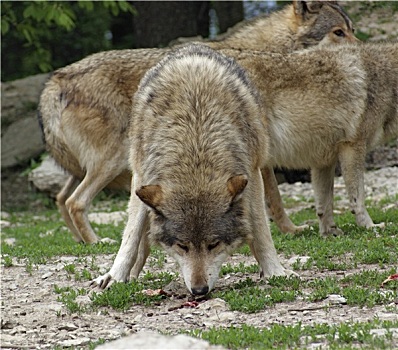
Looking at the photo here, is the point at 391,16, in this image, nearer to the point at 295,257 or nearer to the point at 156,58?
the point at 156,58

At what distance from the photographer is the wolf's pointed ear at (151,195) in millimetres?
5711

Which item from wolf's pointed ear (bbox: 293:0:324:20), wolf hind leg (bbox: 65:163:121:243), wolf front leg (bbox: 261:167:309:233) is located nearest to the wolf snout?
wolf front leg (bbox: 261:167:309:233)

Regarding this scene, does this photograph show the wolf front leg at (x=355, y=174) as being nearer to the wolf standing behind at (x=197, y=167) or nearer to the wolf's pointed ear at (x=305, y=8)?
the wolf standing behind at (x=197, y=167)

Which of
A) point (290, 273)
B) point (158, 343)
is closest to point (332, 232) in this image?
point (290, 273)

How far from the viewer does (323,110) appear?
8609mm

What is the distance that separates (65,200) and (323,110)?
3268 mm

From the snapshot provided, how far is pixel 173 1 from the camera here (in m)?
16.7

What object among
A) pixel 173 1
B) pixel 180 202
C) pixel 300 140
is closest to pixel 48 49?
pixel 173 1

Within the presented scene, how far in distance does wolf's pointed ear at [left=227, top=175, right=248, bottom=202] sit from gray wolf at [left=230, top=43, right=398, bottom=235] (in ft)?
9.13

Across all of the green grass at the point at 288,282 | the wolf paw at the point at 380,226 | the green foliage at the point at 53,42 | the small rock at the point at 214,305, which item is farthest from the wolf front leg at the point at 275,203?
the green foliage at the point at 53,42

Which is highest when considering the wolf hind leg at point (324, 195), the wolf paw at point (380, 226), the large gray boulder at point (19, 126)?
the wolf hind leg at point (324, 195)

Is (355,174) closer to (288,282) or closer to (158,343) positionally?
(288,282)

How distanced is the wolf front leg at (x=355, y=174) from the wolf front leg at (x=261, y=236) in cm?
238

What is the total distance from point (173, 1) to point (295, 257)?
10.2m
